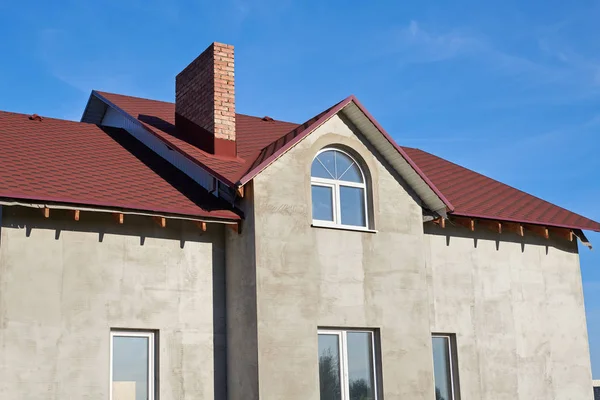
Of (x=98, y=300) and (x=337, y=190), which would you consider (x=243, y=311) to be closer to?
(x=98, y=300)

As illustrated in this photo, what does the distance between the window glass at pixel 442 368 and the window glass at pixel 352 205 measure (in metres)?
3.28

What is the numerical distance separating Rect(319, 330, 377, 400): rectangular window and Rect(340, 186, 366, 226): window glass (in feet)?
6.56

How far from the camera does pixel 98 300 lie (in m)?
13.8

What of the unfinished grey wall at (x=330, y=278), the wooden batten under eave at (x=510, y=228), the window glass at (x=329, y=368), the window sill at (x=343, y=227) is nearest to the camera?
the unfinished grey wall at (x=330, y=278)

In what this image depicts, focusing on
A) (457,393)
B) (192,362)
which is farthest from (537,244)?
(192,362)

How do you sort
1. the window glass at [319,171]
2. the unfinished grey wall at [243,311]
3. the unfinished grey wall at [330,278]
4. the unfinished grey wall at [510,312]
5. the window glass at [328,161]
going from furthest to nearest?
the unfinished grey wall at [510,312], the window glass at [328,161], the window glass at [319,171], the unfinished grey wall at [330,278], the unfinished grey wall at [243,311]

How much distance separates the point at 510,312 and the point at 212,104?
757cm

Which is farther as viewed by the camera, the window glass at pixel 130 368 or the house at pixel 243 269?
the window glass at pixel 130 368

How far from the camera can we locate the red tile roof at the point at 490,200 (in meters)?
18.2

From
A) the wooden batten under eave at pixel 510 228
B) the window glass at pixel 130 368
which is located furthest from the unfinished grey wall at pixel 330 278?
the window glass at pixel 130 368

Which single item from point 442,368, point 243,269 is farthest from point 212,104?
point 442,368

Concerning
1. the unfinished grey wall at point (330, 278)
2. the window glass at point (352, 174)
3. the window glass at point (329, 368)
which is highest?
the window glass at point (352, 174)

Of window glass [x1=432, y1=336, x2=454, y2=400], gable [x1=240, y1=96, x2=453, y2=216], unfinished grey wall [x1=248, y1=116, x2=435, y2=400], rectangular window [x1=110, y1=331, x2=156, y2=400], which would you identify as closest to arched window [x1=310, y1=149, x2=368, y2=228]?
unfinished grey wall [x1=248, y1=116, x2=435, y2=400]

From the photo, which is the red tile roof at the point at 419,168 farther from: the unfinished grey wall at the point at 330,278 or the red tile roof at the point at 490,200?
the unfinished grey wall at the point at 330,278
